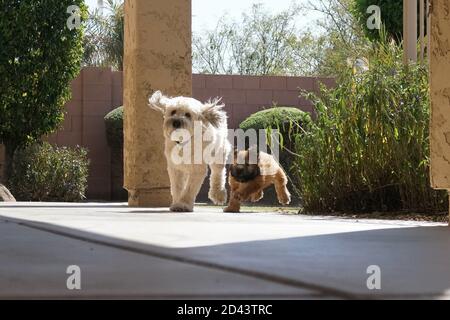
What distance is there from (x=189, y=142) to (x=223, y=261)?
5.33m

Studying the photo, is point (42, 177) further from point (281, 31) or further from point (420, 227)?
point (281, 31)

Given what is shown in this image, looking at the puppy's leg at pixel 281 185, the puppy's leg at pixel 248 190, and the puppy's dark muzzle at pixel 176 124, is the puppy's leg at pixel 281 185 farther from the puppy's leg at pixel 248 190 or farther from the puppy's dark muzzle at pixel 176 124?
the puppy's dark muzzle at pixel 176 124

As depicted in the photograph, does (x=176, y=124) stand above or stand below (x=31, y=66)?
below

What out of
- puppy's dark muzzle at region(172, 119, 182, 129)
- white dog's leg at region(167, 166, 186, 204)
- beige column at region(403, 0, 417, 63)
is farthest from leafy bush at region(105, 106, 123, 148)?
puppy's dark muzzle at region(172, 119, 182, 129)

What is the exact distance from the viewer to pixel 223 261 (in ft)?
11.4

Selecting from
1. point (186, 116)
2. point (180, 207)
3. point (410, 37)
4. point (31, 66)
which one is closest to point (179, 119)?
point (186, 116)

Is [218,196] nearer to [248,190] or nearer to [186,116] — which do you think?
[248,190]

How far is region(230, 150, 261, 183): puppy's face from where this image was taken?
936 centimetres

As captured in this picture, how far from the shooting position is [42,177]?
14.7 metres

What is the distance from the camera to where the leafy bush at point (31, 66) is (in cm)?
1466

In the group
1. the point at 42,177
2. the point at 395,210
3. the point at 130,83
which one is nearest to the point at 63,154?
the point at 42,177

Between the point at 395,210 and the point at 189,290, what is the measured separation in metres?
5.53

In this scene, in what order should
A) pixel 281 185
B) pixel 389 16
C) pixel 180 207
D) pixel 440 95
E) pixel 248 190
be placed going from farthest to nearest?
1. pixel 389 16
2. pixel 281 185
3. pixel 248 190
4. pixel 180 207
5. pixel 440 95

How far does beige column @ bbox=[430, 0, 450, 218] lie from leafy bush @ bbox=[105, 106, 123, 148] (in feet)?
33.1
